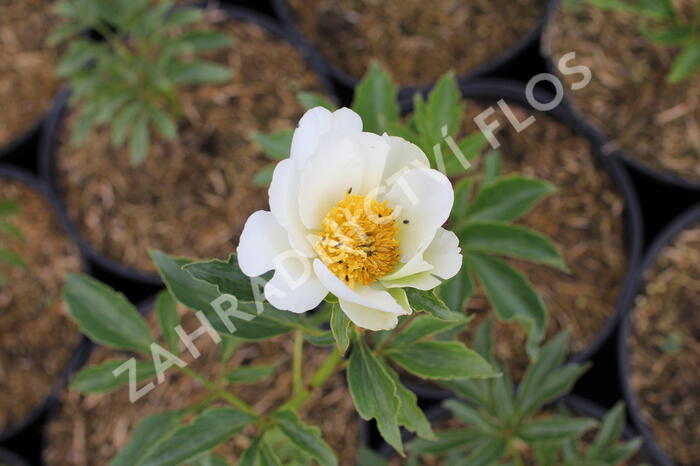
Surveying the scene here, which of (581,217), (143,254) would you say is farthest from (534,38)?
(143,254)

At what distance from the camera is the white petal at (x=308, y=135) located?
77cm

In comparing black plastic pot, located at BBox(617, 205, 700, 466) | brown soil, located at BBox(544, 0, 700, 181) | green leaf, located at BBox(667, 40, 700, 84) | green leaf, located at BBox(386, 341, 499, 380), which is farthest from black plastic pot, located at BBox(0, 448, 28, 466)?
green leaf, located at BBox(667, 40, 700, 84)

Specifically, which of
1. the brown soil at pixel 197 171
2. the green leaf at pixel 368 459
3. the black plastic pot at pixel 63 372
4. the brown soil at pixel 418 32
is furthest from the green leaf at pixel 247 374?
the brown soil at pixel 418 32

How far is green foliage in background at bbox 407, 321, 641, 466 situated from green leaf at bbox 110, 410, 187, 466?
0.50 metres

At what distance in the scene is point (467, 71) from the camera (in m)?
2.06

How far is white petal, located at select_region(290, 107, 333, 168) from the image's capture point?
2.52 feet

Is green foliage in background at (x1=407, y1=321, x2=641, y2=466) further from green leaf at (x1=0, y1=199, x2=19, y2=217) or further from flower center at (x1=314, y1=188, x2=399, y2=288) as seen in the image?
green leaf at (x1=0, y1=199, x2=19, y2=217)

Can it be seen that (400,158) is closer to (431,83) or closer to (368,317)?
(368,317)

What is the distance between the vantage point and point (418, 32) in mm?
2100

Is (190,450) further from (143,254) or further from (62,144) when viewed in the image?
(62,144)

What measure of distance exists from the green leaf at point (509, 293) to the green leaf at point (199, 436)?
50cm

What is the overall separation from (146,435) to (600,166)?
1.44 m

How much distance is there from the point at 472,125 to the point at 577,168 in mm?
330

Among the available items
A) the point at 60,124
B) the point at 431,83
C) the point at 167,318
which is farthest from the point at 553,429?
the point at 60,124
